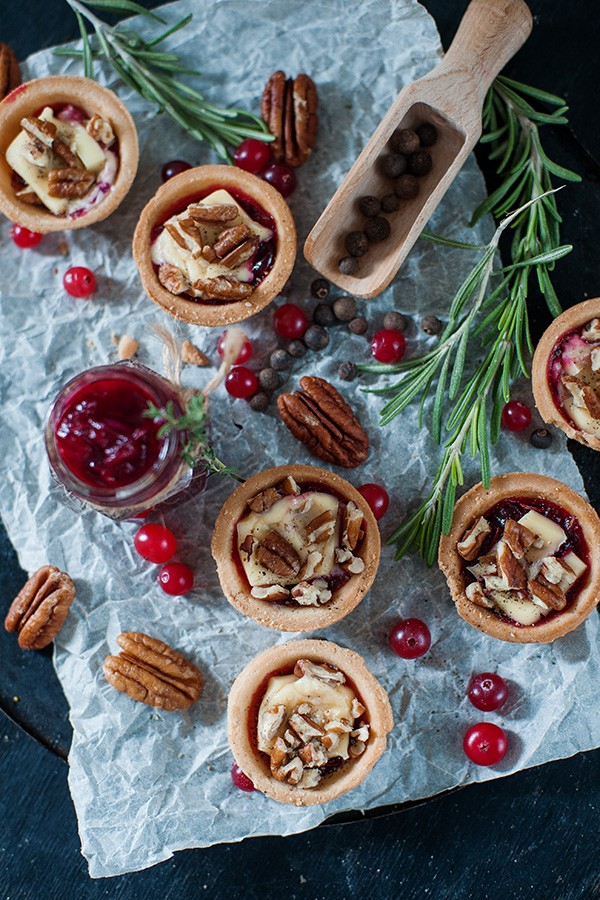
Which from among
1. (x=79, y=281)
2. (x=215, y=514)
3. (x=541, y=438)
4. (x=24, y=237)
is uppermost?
(x=24, y=237)

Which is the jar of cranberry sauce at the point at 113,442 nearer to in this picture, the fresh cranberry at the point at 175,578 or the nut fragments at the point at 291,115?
the fresh cranberry at the point at 175,578

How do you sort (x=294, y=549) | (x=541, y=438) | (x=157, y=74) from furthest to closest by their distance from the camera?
1. (x=157, y=74)
2. (x=541, y=438)
3. (x=294, y=549)

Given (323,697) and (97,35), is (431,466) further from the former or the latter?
(97,35)

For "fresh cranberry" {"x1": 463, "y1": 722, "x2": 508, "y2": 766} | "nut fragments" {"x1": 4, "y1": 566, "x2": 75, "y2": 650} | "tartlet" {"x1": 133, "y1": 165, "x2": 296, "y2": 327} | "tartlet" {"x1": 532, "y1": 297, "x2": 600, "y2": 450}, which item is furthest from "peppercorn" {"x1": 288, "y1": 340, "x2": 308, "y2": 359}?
"fresh cranberry" {"x1": 463, "y1": 722, "x2": 508, "y2": 766}

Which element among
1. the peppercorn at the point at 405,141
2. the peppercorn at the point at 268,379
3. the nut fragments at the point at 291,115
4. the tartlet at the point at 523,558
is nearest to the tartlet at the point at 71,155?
the nut fragments at the point at 291,115

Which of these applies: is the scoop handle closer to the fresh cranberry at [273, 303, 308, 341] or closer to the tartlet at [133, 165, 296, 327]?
the tartlet at [133, 165, 296, 327]

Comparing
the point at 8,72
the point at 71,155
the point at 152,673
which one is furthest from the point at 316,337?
the point at 8,72

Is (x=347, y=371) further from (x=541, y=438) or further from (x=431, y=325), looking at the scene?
(x=541, y=438)
